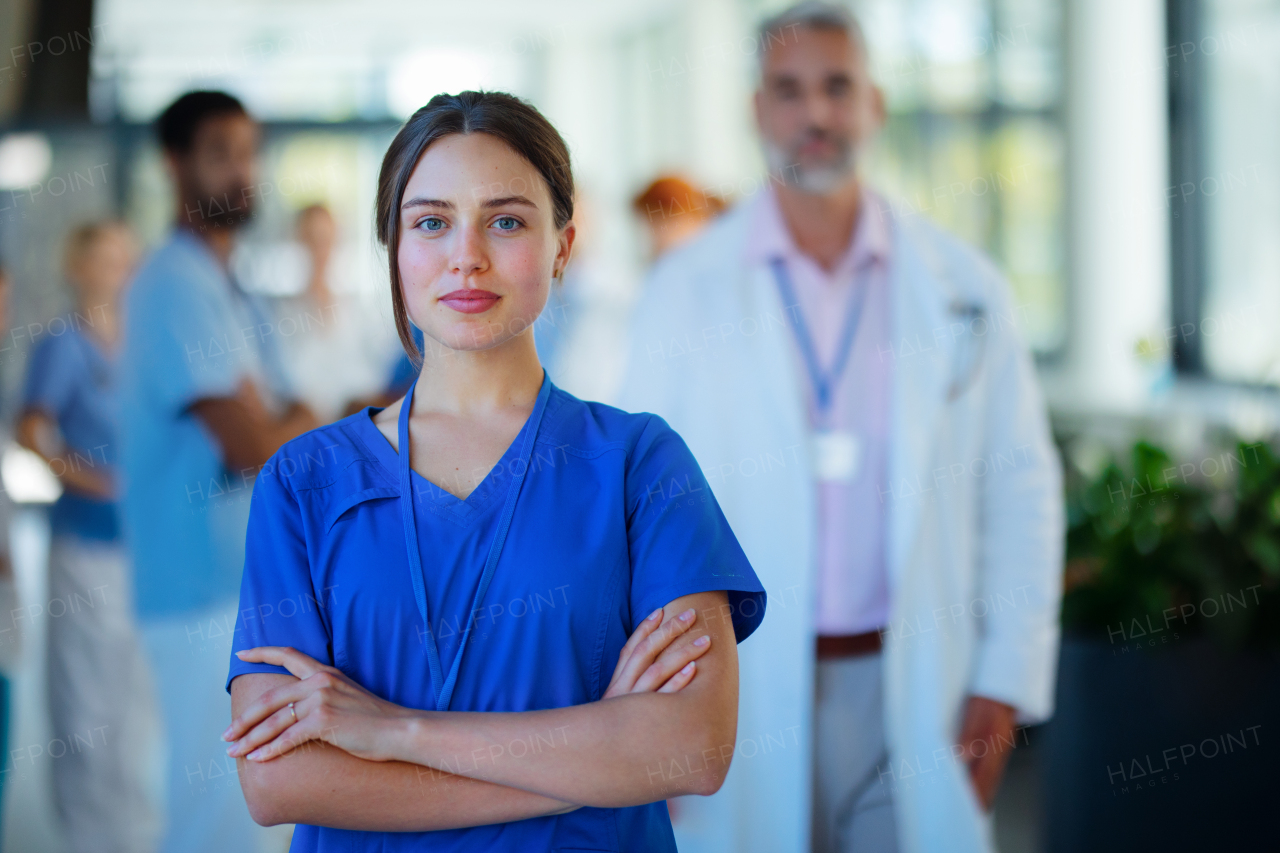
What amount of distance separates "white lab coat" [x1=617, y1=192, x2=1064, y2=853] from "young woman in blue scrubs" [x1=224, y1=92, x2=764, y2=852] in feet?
2.42

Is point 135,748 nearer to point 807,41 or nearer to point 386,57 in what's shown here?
point 807,41

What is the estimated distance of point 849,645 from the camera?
1829mm

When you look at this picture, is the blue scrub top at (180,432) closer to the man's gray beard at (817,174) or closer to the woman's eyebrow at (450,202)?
the man's gray beard at (817,174)

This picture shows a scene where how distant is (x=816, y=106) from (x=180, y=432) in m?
1.30

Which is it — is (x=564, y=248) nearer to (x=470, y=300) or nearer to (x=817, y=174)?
(x=470, y=300)

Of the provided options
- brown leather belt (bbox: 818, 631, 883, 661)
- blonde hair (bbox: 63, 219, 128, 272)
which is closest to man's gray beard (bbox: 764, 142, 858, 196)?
brown leather belt (bbox: 818, 631, 883, 661)

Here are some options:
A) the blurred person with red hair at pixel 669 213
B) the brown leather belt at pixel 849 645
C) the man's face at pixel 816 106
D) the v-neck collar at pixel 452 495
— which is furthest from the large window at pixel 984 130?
the v-neck collar at pixel 452 495

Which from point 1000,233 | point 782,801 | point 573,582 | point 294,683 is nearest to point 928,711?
point 782,801

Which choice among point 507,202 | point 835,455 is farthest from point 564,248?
point 835,455

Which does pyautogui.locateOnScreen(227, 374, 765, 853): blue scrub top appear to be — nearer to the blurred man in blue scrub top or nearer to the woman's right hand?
the woman's right hand

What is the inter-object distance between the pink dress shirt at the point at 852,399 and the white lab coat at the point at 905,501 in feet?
0.09

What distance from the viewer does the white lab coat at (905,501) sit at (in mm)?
1732

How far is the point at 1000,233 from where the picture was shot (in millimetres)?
5508

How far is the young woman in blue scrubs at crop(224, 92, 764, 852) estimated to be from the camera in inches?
34.0
